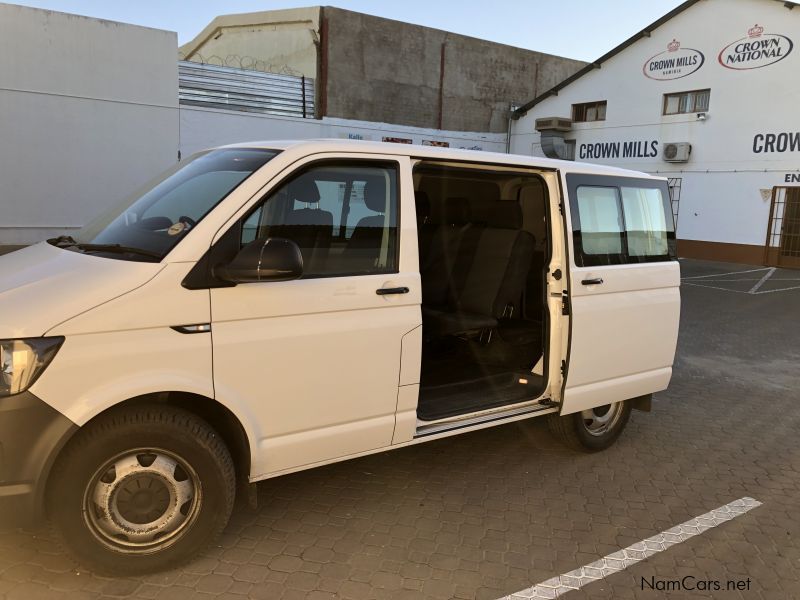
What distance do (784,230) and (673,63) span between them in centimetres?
625

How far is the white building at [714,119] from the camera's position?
18047 mm

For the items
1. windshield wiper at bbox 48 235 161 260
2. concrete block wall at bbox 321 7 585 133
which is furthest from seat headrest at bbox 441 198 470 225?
concrete block wall at bbox 321 7 585 133

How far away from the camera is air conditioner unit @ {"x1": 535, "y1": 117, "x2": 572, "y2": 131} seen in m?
22.8

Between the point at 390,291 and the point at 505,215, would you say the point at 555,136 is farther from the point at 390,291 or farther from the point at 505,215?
the point at 390,291

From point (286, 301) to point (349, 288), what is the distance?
353 mm

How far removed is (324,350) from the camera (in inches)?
127

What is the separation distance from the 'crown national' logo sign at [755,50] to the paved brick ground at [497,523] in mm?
15842

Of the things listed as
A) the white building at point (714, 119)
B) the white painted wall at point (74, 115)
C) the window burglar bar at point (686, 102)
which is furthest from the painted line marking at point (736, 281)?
the white painted wall at point (74, 115)

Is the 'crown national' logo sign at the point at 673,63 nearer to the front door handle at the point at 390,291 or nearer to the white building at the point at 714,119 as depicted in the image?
the white building at the point at 714,119

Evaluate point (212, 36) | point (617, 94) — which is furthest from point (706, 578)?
point (212, 36)

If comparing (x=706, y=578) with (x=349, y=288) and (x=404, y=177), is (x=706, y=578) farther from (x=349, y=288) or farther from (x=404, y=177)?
(x=404, y=177)

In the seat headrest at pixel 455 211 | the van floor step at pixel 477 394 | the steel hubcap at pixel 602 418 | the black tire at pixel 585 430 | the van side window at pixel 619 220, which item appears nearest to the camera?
the van floor step at pixel 477 394

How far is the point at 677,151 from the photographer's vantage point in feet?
65.4

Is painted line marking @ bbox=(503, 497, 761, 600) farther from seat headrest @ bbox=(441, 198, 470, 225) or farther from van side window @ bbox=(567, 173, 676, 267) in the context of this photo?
seat headrest @ bbox=(441, 198, 470, 225)
